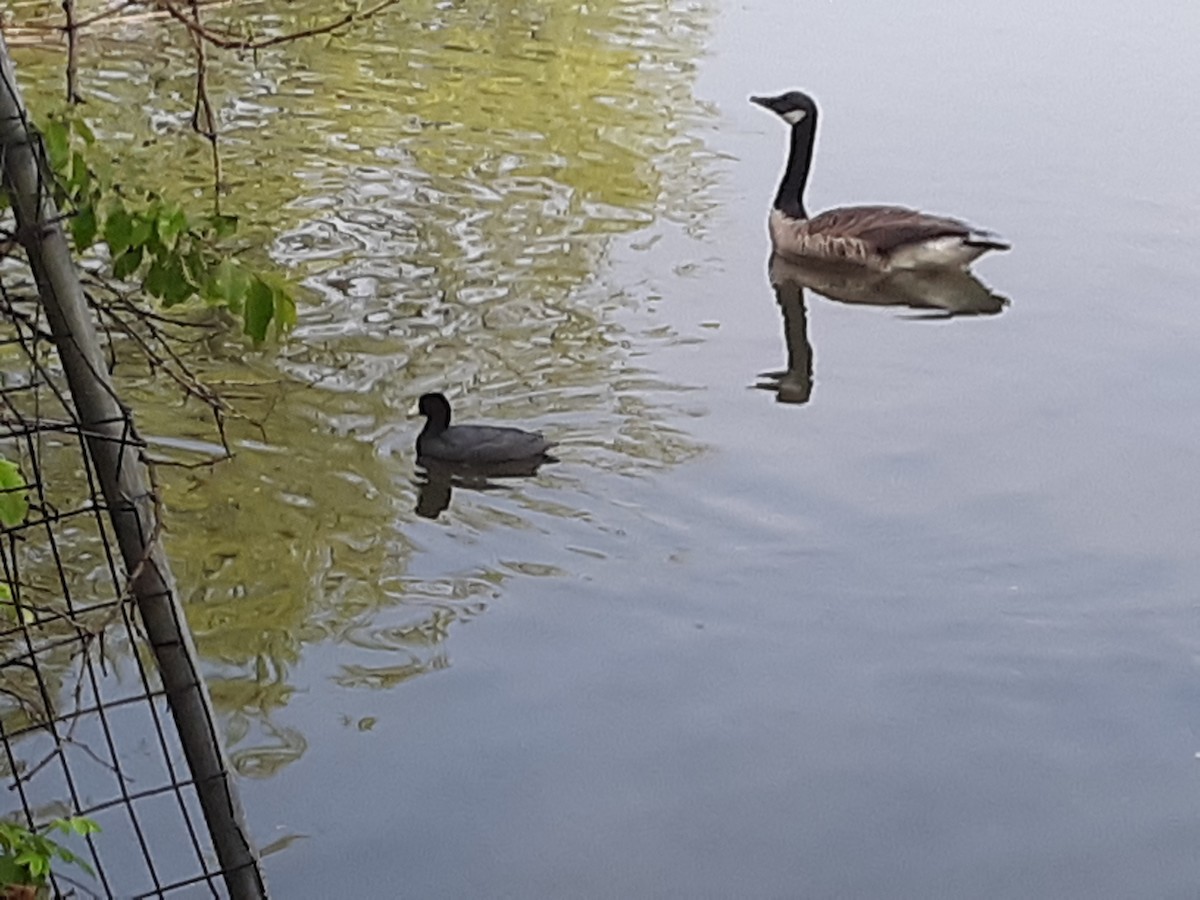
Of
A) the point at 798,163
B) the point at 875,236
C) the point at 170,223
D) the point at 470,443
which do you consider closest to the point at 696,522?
the point at 470,443

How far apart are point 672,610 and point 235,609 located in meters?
1.36

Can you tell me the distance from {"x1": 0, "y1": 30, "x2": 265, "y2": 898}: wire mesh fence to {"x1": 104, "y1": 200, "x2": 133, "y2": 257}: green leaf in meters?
0.07

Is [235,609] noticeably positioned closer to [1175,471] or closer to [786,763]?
[786,763]

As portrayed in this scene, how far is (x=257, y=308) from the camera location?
2414 mm

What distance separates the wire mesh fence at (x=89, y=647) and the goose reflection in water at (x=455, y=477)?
1183 mm

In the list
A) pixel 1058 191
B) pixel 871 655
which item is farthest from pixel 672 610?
pixel 1058 191

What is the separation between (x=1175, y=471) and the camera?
6.77 m

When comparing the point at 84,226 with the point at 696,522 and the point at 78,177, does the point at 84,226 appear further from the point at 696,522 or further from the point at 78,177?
the point at 696,522

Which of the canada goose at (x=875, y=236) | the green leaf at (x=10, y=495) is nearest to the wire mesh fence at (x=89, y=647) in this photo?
the green leaf at (x=10, y=495)

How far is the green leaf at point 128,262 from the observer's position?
2.43 m

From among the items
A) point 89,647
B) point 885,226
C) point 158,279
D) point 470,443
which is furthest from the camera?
point 885,226

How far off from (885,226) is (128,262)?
6635 mm

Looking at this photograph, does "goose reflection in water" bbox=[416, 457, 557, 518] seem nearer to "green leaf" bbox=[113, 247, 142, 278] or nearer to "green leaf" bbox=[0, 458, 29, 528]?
"green leaf" bbox=[0, 458, 29, 528]

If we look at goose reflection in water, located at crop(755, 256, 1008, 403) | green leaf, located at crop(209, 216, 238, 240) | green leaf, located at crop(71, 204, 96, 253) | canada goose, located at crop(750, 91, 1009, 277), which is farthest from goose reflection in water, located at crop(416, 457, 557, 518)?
green leaf, located at crop(71, 204, 96, 253)
